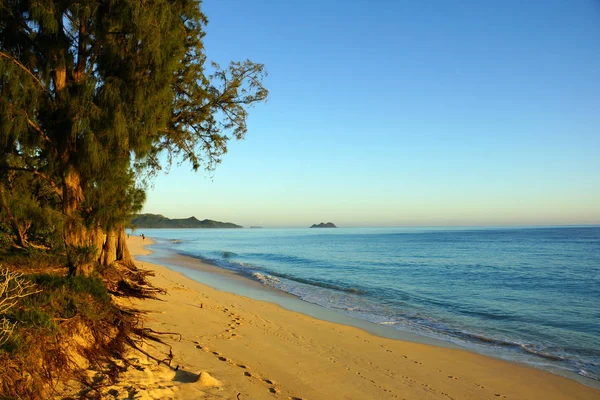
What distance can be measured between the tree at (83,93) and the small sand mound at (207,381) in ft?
12.2

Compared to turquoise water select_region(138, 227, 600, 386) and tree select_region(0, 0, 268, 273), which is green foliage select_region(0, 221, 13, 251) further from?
turquoise water select_region(138, 227, 600, 386)

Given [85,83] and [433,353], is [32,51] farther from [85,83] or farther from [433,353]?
[433,353]

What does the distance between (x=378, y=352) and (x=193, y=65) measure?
33.2 feet

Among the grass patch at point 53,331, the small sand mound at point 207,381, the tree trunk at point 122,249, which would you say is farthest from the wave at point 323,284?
the small sand mound at point 207,381

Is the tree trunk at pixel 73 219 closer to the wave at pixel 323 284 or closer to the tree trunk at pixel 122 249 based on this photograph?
the tree trunk at pixel 122 249

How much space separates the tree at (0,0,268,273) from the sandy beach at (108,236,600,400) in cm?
316

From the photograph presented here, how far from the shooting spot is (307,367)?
283 inches

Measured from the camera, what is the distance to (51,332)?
519 centimetres

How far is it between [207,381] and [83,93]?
547 cm

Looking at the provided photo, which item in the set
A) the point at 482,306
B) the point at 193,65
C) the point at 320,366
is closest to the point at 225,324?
the point at 320,366

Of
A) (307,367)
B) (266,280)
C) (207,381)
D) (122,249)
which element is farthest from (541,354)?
(266,280)

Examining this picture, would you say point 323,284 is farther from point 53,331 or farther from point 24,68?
point 24,68

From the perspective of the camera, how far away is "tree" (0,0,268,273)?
6754 mm

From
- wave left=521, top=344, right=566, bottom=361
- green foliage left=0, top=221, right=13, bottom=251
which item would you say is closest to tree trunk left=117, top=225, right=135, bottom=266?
green foliage left=0, top=221, right=13, bottom=251
